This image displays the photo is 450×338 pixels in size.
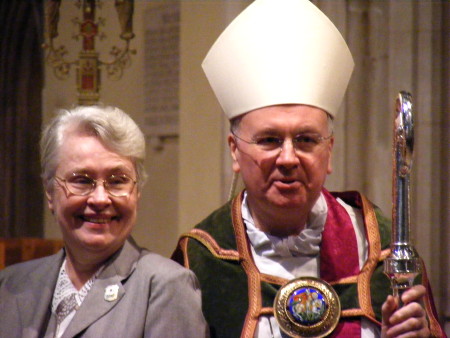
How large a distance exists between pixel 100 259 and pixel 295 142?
71 cm

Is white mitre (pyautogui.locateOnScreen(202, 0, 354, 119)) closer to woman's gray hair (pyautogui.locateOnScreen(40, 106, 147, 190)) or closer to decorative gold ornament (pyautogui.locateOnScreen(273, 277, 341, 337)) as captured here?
woman's gray hair (pyautogui.locateOnScreen(40, 106, 147, 190))

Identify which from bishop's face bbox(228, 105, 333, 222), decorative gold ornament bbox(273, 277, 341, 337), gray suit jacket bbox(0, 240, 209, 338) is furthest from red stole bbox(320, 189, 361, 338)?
gray suit jacket bbox(0, 240, 209, 338)

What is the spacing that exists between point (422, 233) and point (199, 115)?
5.25 feet

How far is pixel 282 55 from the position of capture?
3.10 m

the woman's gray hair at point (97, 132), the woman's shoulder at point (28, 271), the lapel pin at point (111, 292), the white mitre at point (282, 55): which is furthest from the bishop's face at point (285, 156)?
the woman's shoulder at point (28, 271)

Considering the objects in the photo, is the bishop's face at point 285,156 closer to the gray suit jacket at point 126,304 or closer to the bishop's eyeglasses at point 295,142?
the bishop's eyeglasses at point 295,142

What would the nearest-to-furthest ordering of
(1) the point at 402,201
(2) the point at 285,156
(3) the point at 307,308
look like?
(1) the point at 402,201 < (2) the point at 285,156 < (3) the point at 307,308

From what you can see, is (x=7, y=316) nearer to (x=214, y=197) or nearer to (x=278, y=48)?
(x=278, y=48)

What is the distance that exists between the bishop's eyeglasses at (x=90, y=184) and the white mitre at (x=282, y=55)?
51 cm

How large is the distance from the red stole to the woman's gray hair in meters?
0.68

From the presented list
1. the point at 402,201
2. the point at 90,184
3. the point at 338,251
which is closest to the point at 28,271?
the point at 90,184

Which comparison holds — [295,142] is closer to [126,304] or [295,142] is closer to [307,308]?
[307,308]

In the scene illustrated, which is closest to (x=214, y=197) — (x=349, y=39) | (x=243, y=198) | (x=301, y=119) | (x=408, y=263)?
(x=349, y=39)

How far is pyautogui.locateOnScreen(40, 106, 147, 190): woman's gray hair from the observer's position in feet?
9.02
